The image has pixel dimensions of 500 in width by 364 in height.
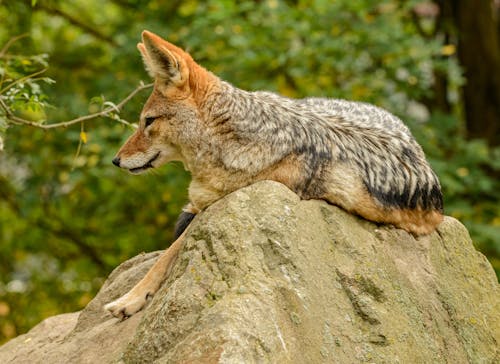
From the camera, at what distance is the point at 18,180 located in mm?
13203

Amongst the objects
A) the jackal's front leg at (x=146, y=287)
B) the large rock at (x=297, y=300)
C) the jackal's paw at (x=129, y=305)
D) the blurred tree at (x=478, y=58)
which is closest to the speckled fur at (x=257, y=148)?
the large rock at (x=297, y=300)

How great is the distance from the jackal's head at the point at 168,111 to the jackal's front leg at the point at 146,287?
0.77m

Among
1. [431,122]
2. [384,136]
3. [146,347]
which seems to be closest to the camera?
[146,347]

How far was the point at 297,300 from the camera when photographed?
528 centimetres

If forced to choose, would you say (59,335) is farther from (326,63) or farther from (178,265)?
(326,63)

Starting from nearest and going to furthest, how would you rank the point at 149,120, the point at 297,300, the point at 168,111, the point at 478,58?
the point at 297,300, the point at 168,111, the point at 149,120, the point at 478,58

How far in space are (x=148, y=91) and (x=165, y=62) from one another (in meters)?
4.29

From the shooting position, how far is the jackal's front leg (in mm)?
5984

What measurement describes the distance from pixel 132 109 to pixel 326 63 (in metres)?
2.61

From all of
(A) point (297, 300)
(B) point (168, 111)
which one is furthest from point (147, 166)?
(A) point (297, 300)

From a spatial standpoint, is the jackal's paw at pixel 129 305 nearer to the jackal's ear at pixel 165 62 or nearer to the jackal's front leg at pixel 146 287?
the jackal's front leg at pixel 146 287

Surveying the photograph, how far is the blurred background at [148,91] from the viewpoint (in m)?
11.1

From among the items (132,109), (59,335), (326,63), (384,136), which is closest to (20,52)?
(132,109)

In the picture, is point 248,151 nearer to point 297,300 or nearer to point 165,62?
point 165,62
